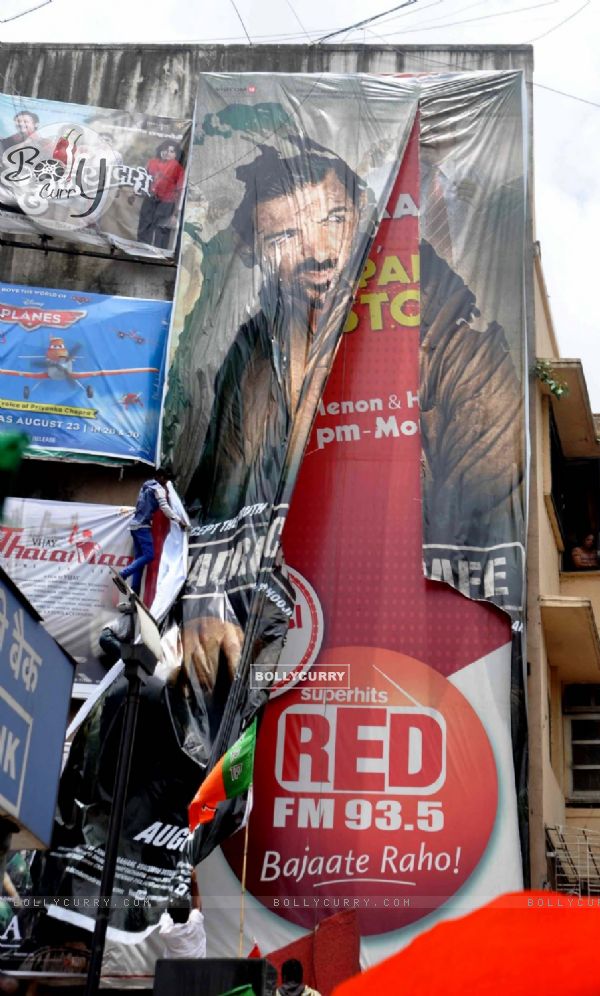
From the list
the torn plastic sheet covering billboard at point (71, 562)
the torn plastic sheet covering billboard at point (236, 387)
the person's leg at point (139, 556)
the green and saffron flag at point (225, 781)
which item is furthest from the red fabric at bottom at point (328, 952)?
the person's leg at point (139, 556)

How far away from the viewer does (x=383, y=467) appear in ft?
43.2

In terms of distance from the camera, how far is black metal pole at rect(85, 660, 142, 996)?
8.10 metres

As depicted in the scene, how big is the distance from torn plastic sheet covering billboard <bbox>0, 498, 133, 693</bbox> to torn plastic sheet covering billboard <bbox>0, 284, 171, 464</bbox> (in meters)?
0.74

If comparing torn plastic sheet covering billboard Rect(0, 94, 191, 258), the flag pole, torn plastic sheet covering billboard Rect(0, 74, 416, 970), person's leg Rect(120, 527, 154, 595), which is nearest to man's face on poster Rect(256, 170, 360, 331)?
torn plastic sheet covering billboard Rect(0, 74, 416, 970)

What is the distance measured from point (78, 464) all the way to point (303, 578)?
2887 mm

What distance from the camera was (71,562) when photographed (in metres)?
13.0

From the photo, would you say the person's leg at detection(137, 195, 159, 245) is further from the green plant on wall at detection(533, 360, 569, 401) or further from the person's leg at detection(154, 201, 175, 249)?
the green plant on wall at detection(533, 360, 569, 401)

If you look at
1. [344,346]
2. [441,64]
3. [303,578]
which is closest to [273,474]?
[303,578]

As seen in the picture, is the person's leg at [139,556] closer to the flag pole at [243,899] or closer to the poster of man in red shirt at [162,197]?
the flag pole at [243,899]

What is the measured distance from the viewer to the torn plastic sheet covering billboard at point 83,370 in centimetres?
1369

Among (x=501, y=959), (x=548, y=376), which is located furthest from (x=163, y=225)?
(x=501, y=959)

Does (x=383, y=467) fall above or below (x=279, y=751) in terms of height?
above

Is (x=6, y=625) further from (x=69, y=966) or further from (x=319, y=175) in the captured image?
(x=319, y=175)

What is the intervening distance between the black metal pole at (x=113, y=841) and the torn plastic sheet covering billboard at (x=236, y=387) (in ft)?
8.04
